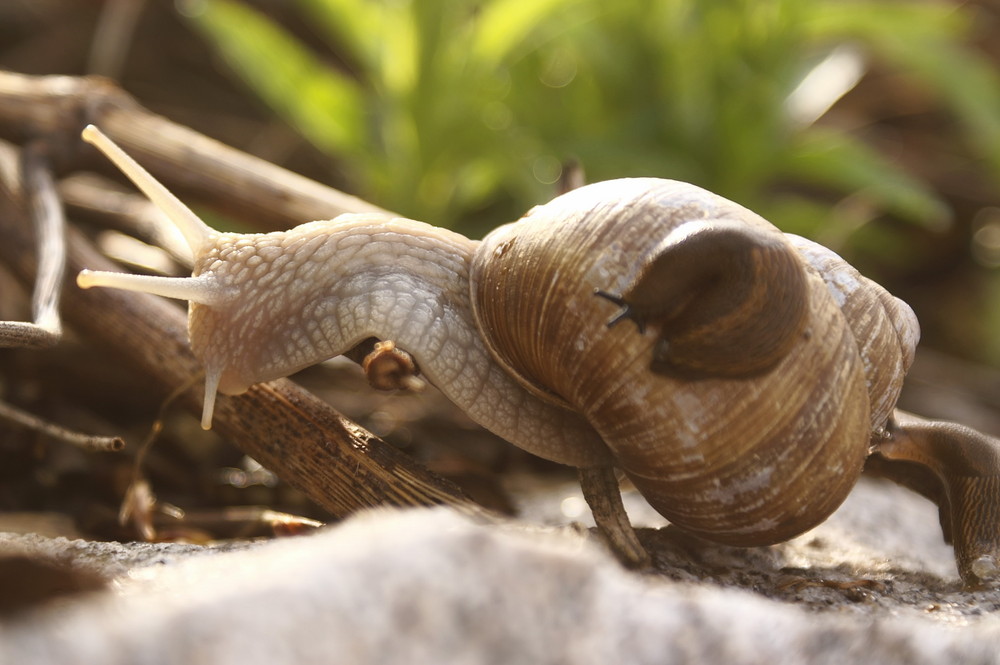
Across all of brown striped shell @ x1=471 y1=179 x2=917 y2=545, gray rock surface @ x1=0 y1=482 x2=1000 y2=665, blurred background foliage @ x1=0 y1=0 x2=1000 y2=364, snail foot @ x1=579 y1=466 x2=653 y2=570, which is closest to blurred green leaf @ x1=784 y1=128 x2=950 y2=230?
blurred background foliage @ x1=0 y1=0 x2=1000 y2=364

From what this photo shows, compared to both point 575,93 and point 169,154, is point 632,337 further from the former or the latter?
point 575,93

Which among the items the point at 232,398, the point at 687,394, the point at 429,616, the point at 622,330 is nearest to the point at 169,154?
the point at 232,398

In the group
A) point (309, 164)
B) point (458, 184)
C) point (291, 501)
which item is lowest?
point (291, 501)

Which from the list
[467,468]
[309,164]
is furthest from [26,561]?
[309,164]

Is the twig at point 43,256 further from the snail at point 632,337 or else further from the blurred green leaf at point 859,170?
the blurred green leaf at point 859,170

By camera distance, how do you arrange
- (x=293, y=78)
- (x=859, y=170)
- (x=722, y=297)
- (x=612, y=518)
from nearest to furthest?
1. (x=722, y=297)
2. (x=612, y=518)
3. (x=859, y=170)
4. (x=293, y=78)

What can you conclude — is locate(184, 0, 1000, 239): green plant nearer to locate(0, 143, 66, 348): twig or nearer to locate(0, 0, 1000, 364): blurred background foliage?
locate(0, 0, 1000, 364): blurred background foliage

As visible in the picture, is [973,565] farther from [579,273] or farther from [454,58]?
[454,58]
